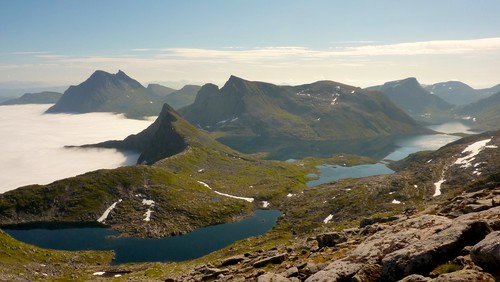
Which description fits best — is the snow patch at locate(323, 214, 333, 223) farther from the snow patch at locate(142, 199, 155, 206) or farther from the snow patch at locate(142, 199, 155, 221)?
the snow patch at locate(142, 199, 155, 206)

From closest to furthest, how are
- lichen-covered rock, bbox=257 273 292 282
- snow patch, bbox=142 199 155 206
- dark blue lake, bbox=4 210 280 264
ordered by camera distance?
1. lichen-covered rock, bbox=257 273 292 282
2. dark blue lake, bbox=4 210 280 264
3. snow patch, bbox=142 199 155 206

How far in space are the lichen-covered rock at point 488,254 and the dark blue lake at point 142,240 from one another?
10488 centimetres

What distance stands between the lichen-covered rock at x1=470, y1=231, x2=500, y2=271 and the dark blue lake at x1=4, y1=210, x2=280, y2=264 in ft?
344

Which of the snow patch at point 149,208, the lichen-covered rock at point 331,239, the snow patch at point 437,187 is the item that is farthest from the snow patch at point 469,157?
the snow patch at point 149,208

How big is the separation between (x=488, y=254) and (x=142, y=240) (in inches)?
5002

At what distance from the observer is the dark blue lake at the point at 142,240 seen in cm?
12206

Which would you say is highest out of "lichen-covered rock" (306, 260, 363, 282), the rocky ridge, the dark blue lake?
the rocky ridge

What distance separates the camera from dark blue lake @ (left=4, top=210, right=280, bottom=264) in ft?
400

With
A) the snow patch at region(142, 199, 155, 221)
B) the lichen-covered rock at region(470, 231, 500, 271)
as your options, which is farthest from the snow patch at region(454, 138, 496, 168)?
the lichen-covered rock at region(470, 231, 500, 271)

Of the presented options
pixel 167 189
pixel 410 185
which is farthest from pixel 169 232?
pixel 410 185

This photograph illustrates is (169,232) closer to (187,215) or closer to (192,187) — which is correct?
(187,215)

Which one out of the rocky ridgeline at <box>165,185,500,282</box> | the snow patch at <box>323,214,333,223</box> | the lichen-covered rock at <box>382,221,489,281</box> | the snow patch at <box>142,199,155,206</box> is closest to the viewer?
the rocky ridgeline at <box>165,185,500,282</box>

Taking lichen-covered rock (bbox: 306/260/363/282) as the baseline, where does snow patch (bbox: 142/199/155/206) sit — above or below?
below

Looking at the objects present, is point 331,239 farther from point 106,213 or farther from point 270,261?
point 106,213
